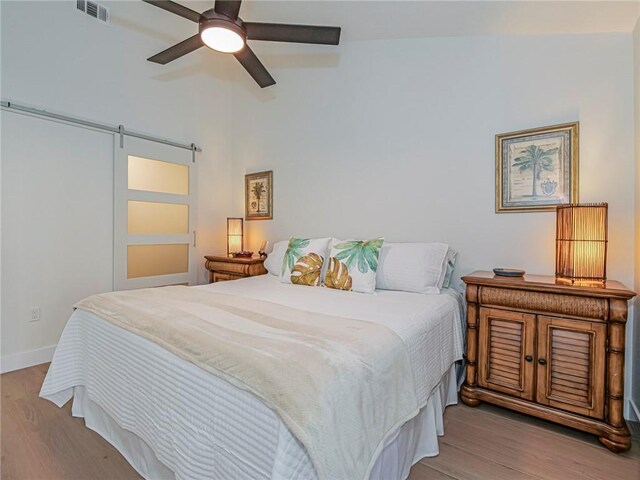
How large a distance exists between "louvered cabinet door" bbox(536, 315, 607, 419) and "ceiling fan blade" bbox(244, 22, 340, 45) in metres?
2.14

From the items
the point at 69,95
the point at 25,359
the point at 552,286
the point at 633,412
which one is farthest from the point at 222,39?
the point at 633,412

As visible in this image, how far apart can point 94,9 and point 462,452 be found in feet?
14.9

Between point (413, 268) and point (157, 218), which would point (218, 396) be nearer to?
point (413, 268)

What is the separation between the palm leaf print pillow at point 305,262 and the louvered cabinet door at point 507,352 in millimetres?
1214

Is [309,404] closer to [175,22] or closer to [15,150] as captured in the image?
[15,150]

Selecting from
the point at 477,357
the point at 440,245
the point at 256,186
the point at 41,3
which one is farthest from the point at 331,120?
the point at 41,3

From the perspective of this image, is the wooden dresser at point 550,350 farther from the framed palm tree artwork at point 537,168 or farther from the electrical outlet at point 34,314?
the electrical outlet at point 34,314

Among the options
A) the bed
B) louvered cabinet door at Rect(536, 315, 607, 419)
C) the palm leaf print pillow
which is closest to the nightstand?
the palm leaf print pillow

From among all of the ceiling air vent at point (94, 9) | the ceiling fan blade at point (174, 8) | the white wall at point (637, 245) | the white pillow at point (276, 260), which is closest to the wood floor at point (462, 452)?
the white wall at point (637, 245)

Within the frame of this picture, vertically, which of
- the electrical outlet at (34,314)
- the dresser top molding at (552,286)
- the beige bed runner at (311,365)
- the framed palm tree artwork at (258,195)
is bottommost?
the electrical outlet at (34,314)

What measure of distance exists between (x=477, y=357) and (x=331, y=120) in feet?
8.11

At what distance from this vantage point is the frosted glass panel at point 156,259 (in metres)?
3.38

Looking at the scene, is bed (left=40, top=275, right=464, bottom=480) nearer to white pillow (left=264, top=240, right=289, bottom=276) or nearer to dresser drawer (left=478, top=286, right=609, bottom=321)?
dresser drawer (left=478, top=286, right=609, bottom=321)

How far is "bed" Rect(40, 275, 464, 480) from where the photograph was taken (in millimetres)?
950
